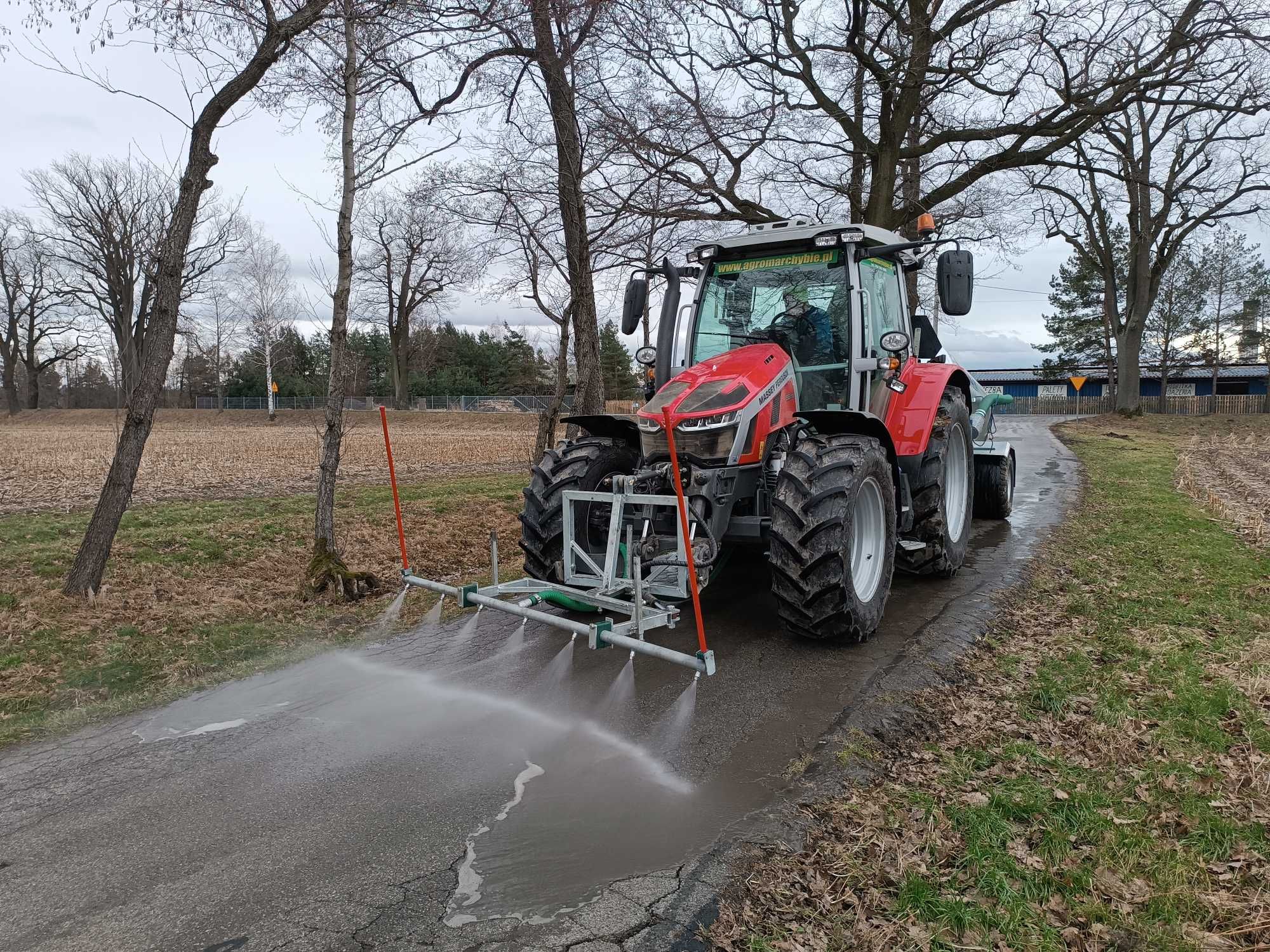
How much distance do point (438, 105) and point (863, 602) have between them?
6.54m

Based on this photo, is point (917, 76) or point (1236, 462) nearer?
point (917, 76)

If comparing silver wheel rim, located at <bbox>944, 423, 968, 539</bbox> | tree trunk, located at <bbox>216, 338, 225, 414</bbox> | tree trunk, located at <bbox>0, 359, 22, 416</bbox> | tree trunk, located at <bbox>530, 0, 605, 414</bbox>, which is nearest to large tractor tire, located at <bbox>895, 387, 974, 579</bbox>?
silver wheel rim, located at <bbox>944, 423, 968, 539</bbox>

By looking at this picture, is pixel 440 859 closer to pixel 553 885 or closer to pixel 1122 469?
pixel 553 885

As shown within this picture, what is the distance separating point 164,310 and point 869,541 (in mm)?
5613

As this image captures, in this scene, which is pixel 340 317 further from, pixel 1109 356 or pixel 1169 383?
pixel 1169 383

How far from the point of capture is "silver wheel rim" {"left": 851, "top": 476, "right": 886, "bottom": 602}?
5.64m

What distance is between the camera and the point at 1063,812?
11.3 feet

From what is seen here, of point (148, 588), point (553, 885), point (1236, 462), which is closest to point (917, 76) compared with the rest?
point (1236, 462)

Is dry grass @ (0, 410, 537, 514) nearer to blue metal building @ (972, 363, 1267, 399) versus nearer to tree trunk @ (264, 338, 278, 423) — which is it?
tree trunk @ (264, 338, 278, 423)

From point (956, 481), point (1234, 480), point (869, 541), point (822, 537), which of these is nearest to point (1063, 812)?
point (822, 537)

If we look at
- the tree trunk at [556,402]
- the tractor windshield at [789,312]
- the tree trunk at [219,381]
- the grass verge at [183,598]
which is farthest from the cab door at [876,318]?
the tree trunk at [219,381]

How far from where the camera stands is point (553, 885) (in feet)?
9.77

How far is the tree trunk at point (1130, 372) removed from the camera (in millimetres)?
32188

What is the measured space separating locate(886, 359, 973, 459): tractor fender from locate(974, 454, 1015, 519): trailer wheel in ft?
11.2
